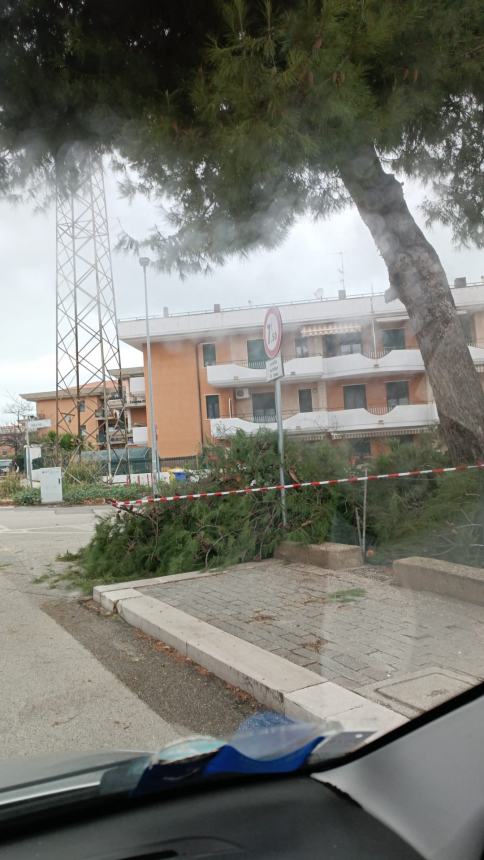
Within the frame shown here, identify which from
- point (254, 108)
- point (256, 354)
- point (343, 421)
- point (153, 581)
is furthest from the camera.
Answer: point (153, 581)

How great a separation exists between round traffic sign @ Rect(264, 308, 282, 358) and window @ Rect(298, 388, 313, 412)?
1.10 feet

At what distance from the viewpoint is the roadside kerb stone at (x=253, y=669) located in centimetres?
302

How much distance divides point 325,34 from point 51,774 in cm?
414

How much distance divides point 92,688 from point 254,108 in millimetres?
3785

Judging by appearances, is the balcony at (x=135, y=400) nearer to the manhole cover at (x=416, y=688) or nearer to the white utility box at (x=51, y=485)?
the manhole cover at (x=416, y=688)

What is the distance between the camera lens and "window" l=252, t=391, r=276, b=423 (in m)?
4.90

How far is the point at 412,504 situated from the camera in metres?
6.25

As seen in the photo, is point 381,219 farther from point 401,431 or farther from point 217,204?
point 401,431

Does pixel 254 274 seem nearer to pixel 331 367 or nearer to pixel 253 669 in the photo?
pixel 331 367

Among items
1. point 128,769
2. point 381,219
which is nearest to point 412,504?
point 381,219

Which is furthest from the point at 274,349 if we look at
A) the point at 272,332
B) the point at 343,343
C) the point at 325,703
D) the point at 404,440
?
the point at 325,703

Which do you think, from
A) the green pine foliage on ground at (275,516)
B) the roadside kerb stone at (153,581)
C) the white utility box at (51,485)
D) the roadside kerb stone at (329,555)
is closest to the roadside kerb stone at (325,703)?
the green pine foliage on ground at (275,516)

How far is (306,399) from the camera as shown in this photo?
168 inches

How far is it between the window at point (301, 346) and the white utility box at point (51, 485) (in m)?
19.0
